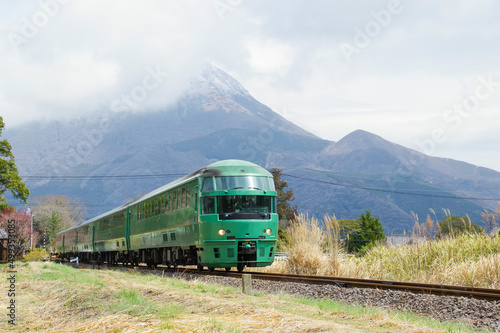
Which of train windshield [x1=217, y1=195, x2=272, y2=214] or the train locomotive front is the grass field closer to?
the train locomotive front

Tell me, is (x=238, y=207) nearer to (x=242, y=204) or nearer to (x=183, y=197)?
(x=242, y=204)

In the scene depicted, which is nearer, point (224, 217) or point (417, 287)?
point (417, 287)

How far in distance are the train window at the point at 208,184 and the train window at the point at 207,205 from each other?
291 mm

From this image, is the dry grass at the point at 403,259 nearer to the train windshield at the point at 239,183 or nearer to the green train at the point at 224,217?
the green train at the point at 224,217

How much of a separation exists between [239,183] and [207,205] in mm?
1115

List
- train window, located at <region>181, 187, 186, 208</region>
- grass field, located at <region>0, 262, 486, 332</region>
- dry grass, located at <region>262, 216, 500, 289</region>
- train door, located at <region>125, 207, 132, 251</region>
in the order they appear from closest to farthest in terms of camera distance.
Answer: grass field, located at <region>0, 262, 486, 332</region>, dry grass, located at <region>262, 216, 500, 289</region>, train window, located at <region>181, 187, 186, 208</region>, train door, located at <region>125, 207, 132, 251</region>

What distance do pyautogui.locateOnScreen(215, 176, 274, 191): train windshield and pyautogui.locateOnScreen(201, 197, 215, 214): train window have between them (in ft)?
1.27

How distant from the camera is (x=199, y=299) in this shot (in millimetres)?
7992

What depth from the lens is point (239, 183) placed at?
650 inches

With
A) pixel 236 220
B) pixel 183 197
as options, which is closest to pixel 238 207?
pixel 236 220

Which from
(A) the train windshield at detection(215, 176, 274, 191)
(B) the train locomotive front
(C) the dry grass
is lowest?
(C) the dry grass

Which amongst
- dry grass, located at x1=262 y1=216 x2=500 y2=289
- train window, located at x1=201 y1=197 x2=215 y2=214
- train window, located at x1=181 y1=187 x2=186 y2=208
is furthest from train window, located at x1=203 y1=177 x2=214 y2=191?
dry grass, located at x1=262 y1=216 x2=500 y2=289

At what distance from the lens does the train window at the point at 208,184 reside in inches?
646

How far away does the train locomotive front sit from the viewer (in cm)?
1595
